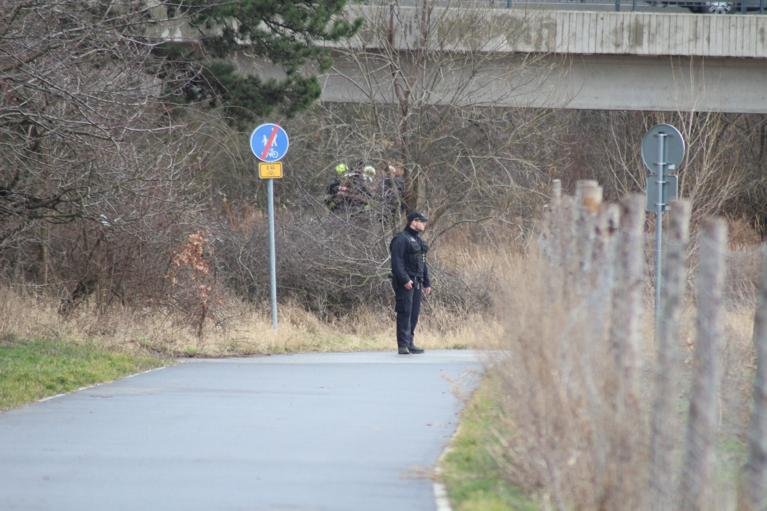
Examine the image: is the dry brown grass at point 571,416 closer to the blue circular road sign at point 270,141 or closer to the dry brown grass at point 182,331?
the dry brown grass at point 182,331

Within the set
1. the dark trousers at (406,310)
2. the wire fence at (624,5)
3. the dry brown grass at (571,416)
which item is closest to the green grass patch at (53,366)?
the dark trousers at (406,310)

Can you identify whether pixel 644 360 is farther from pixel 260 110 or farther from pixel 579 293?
pixel 260 110

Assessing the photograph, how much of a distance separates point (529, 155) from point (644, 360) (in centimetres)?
2038

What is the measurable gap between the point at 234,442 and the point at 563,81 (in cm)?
1744

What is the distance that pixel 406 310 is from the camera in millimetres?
19172

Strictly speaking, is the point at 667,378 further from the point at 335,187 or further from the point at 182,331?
the point at 335,187

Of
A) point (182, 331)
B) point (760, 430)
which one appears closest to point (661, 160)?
point (182, 331)

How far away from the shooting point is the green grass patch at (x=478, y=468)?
7.80 metres

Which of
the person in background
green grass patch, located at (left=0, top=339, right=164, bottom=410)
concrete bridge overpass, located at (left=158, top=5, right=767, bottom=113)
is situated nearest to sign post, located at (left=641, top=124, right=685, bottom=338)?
green grass patch, located at (left=0, top=339, right=164, bottom=410)

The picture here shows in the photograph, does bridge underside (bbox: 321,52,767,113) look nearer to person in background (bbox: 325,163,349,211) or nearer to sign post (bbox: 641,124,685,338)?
person in background (bbox: 325,163,349,211)

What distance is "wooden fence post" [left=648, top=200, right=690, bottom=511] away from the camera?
6.33m

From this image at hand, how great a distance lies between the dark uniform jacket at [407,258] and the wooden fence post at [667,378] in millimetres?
12570

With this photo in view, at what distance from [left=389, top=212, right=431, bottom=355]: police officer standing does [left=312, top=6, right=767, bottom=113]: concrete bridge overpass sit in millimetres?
6964

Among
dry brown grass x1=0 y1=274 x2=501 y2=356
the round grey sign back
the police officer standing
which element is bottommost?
dry brown grass x1=0 y1=274 x2=501 y2=356
